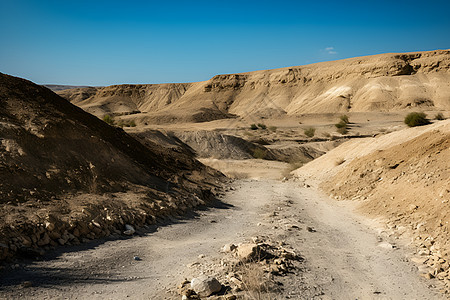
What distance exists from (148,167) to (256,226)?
5.53 m

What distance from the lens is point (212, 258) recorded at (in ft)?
20.0

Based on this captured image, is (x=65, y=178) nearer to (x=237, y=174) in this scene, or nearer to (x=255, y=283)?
(x=255, y=283)

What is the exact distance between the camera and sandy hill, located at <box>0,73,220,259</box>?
6.50 meters

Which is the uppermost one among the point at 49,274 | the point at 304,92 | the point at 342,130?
the point at 304,92

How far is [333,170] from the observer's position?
1681 centimetres

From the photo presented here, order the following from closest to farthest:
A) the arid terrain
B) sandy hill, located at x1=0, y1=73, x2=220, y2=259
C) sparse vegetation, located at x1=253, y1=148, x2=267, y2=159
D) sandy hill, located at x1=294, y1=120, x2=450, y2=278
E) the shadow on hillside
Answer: the shadow on hillside, the arid terrain, sandy hill, located at x1=0, y1=73, x2=220, y2=259, sandy hill, located at x1=294, y1=120, x2=450, y2=278, sparse vegetation, located at x1=253, y1=148, x2=267, y2=159

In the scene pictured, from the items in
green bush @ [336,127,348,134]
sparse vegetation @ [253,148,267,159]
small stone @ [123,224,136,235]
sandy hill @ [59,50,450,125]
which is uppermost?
sandy hill @ [59,50,450,125]

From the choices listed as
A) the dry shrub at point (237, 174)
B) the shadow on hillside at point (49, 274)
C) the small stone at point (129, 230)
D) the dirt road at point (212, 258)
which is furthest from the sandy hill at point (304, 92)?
the shadow on hillside at point (49, 274)

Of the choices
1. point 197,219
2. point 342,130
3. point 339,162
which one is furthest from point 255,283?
point 342,130

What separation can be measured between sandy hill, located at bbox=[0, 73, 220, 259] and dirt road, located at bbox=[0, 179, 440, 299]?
0.62 metres

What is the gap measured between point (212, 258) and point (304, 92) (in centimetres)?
6941

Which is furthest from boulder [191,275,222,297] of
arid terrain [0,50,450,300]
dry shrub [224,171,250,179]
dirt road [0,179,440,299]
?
dry shrub [224,171,250,179]

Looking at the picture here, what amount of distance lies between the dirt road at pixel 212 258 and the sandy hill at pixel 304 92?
48.0 meters

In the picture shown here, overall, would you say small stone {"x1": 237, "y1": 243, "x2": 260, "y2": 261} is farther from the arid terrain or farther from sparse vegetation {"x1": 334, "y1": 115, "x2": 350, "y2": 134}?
sparse vegetation {"x1": 334, "y1": 115, "x2": 350, "y2": 134}
